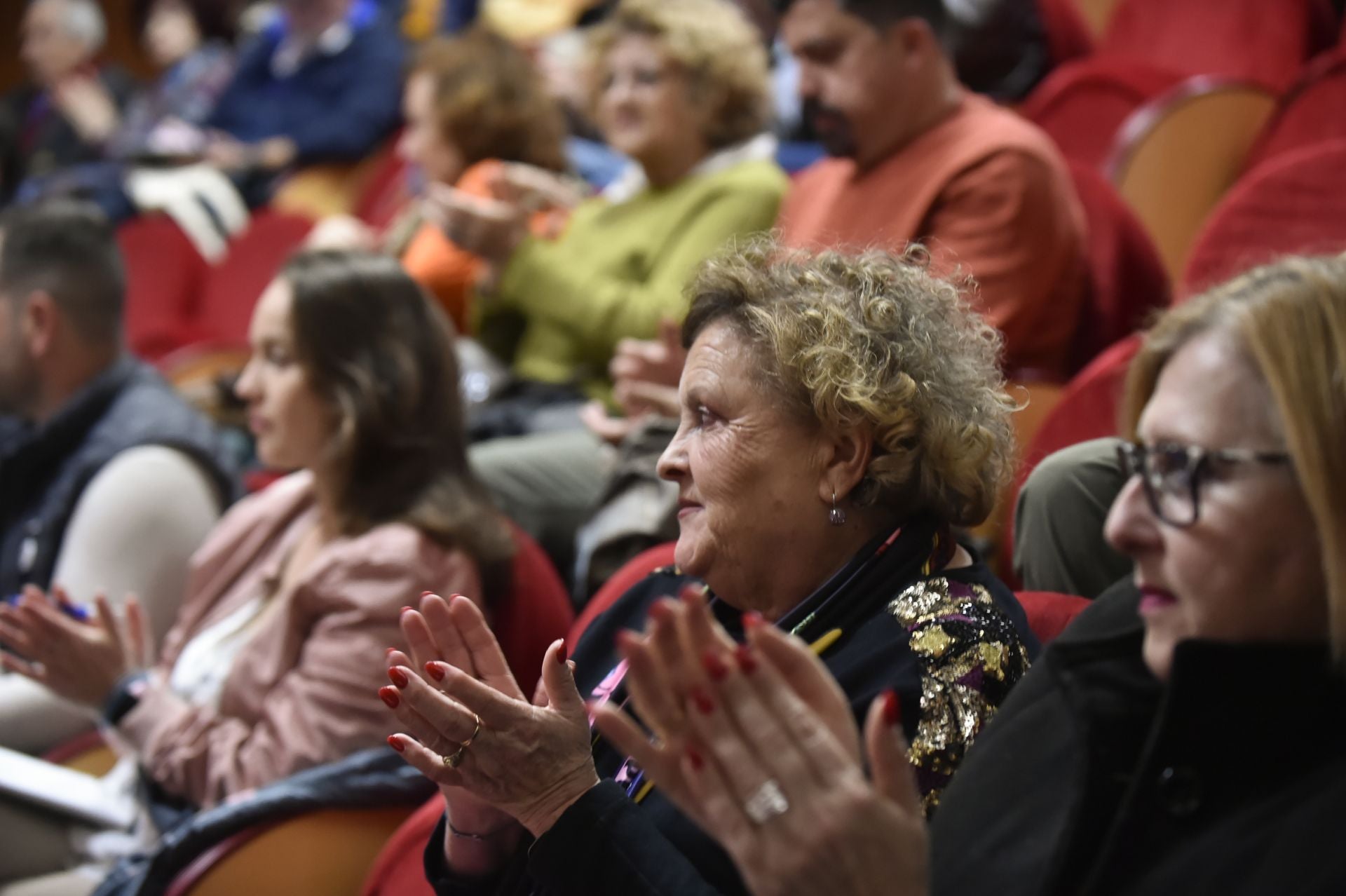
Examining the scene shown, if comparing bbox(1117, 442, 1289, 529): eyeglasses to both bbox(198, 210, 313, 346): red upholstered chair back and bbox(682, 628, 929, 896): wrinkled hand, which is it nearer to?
bbox(682, 628, 929, 896): wrinkled hand

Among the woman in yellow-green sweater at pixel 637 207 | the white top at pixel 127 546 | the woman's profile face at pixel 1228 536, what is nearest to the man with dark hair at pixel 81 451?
the white top at pixel 127 546

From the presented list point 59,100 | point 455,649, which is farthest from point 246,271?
point 455,649

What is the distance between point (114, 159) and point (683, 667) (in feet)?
14.8

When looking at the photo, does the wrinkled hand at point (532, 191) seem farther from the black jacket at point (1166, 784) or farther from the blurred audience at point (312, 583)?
the black jacket at point (1166, 784)

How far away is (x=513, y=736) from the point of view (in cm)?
112

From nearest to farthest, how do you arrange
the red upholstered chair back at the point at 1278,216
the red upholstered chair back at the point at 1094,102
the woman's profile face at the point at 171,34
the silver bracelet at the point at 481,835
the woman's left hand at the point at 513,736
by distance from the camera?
the woman's left hand at the point at 513,736 → the silver bracelet at the point at 481,835 → the red upholstered chair back at the point at 1278,216 → the red upholstered chair back at the point at 1094,102 → the woman's profile face at the point at 171,34

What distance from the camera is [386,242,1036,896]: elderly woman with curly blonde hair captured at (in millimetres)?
1118

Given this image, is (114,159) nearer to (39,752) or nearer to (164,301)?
(164,301)

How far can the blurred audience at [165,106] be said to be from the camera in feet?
14.7

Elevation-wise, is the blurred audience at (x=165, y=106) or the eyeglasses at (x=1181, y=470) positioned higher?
the eyeglasses at (x=1181, y=470)

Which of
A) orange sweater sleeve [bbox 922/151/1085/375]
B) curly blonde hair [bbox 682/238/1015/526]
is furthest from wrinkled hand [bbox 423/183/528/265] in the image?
curly blonde hair [bbox 682/238/1015/526]

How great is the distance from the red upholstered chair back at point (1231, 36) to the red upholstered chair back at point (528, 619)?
1943 millimetres

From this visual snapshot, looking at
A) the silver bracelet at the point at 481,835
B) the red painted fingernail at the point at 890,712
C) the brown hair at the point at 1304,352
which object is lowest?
the silver bracelet at the point at 481,835

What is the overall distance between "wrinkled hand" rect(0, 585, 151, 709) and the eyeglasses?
1.33m
